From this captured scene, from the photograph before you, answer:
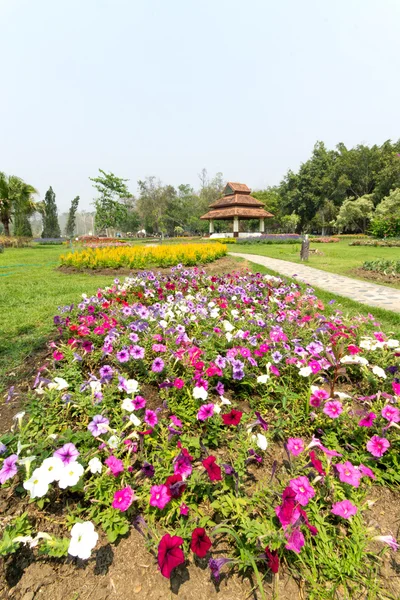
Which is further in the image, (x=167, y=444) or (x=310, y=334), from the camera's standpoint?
(x=310, y=334)

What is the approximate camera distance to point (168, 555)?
1.12m

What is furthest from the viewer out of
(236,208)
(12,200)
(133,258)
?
(236,208)

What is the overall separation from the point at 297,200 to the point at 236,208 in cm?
1875

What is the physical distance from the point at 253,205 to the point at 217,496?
1285 inches

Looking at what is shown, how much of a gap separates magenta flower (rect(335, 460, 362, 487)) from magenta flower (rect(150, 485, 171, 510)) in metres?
0.84

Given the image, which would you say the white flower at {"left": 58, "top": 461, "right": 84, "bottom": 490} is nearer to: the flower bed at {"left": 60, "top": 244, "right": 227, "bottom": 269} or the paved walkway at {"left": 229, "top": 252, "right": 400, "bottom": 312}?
the paved walkway at {"left": 229, "top": 252, "right": 400, "bottom": 312}

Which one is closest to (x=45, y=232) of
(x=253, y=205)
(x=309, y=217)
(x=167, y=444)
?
(x=253, y=205)

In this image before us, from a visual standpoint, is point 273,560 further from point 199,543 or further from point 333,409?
point 333,409

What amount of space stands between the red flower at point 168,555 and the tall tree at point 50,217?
3853 centimetres

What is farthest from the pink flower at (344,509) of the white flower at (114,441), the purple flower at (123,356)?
the purple flower at (123,356)

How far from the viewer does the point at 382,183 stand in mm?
37125

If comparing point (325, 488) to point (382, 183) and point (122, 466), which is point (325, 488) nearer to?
point (122, 466)

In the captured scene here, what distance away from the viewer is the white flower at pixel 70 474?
1.33m

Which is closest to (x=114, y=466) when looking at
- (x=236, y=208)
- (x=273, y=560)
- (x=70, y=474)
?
(x=70, y=474)
